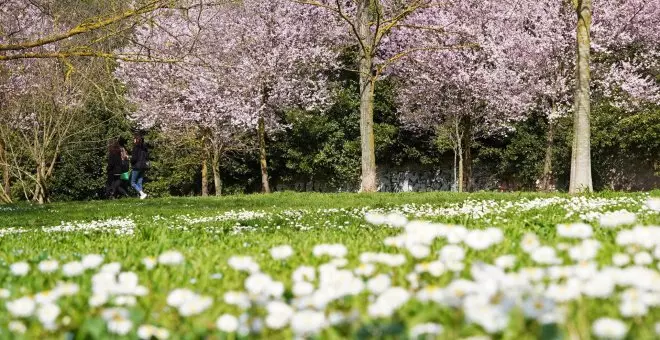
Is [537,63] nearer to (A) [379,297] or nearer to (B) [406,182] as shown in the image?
(B) [406,182]

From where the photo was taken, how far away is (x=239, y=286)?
106 inches

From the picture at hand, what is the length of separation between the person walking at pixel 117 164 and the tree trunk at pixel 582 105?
13452 millimetres

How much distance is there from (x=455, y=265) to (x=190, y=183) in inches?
1098

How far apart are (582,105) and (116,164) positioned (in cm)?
1458

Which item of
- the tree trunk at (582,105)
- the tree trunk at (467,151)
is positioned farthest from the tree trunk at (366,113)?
the tree trunk at (467,151)

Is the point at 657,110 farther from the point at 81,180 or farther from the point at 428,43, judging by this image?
the point at 81,180

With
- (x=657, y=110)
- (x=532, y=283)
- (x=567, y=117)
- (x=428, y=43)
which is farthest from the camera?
(x=428, y=43)

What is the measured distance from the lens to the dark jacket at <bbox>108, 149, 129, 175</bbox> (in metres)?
20.2

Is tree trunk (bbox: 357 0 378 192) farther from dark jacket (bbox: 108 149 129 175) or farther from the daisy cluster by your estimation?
the daisy cluster

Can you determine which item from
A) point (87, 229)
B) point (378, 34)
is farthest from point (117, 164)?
point (87, 229)

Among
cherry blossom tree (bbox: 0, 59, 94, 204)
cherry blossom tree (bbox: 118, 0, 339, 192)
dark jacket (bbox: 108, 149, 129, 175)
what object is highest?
cherry blossom tree (bbox: 118, 0, 339, 192)

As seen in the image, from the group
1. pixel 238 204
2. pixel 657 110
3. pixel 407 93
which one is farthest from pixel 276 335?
pixel 407 93

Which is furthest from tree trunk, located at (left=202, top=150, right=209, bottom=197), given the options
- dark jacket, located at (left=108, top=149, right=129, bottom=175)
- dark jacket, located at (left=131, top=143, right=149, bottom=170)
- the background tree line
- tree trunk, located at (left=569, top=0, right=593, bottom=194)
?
tree trunk, located at (left=569, top=0, right=593, bottom=194)

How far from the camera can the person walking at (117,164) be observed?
65.9 feet
